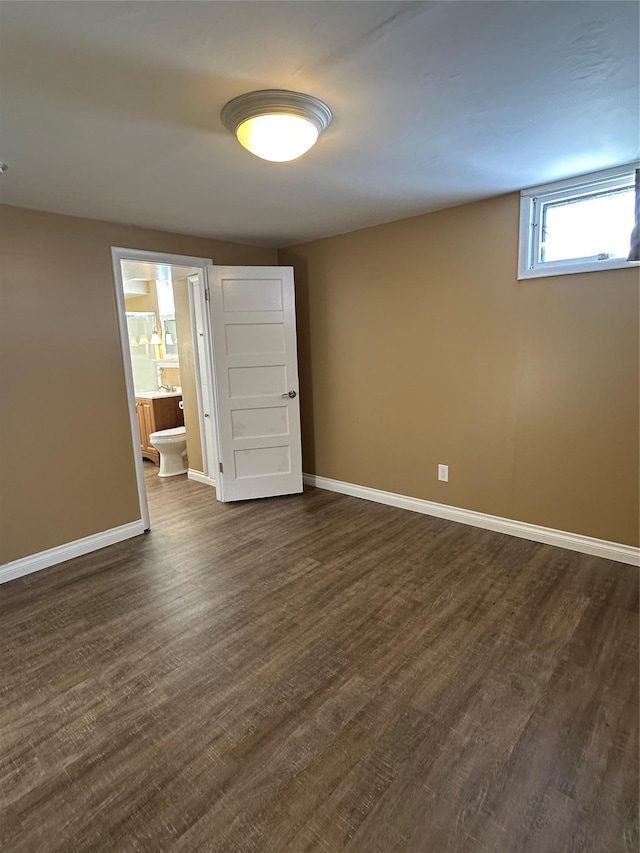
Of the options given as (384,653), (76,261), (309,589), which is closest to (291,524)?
(309,589)

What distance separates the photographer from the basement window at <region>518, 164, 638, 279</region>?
2471 mm

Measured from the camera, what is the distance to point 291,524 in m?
3.47

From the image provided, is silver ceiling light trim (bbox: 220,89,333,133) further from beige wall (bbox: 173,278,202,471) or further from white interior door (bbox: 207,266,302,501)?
beige wall (bbox: 173,278,202,471)

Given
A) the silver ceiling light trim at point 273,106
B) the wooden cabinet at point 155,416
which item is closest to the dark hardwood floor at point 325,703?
the silver ceiling light trim at point 273,106

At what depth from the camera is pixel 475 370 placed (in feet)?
10.3

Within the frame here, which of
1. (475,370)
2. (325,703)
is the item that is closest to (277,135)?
(475,370)

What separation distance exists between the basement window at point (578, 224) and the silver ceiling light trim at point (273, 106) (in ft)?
5.52

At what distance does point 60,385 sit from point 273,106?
2.21 metres

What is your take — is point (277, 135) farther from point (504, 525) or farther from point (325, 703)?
point (504, 525)

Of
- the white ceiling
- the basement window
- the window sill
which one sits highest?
the white ceiling

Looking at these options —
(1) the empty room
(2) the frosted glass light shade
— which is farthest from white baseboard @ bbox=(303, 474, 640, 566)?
(2) the frosted glass light shade

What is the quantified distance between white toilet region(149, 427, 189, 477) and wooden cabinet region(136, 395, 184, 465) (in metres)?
0.32

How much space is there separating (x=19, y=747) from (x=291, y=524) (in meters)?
2.11

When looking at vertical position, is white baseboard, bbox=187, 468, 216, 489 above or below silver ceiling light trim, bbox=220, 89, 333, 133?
below
